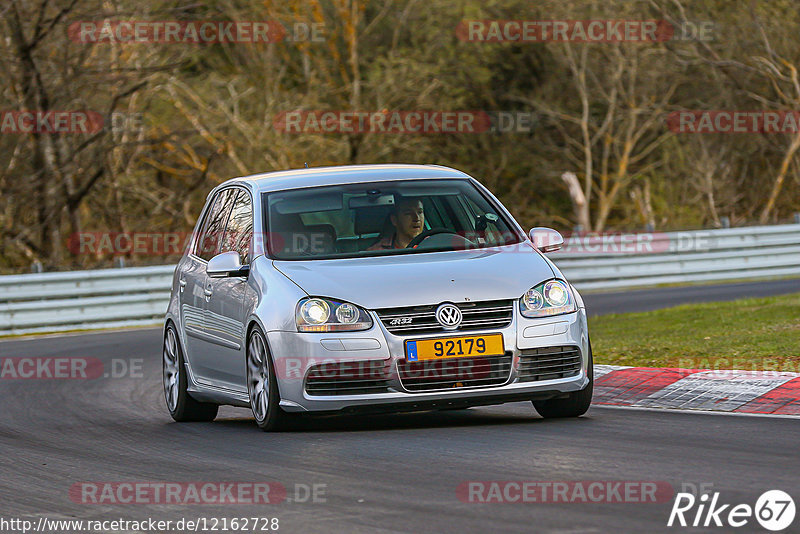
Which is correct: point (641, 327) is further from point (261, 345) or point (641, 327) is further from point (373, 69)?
point (373, 69)

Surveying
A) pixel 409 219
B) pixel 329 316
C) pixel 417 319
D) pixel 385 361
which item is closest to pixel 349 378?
pixel 385 361

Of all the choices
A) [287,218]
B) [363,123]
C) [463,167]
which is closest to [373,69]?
[363,123]

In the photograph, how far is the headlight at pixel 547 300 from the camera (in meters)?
8.90

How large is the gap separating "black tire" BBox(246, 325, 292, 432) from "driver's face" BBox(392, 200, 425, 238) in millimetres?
1232

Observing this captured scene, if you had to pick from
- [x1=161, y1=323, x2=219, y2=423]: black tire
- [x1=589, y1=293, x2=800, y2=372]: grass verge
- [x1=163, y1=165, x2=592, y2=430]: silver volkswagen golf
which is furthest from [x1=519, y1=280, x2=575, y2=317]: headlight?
[x1=161, y1=323, x2=219, y2=423]: black tire

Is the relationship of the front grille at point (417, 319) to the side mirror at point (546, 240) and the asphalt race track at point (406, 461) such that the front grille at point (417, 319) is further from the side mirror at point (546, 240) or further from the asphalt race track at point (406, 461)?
the side mirror at point (546, 240)

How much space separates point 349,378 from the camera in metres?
8.73

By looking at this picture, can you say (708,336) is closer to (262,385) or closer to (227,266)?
(227,266)

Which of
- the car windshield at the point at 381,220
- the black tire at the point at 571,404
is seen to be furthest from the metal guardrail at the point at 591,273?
the black tire at the point at 571,404

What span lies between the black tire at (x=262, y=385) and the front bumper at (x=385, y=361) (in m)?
0.09

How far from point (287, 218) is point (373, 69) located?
23799 mm

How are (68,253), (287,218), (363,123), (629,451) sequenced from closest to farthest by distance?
(629,451)
(287,218)
(68,253)
(363,123)

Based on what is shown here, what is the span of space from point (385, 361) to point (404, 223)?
1.49 meters

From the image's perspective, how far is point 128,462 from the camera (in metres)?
8.41
